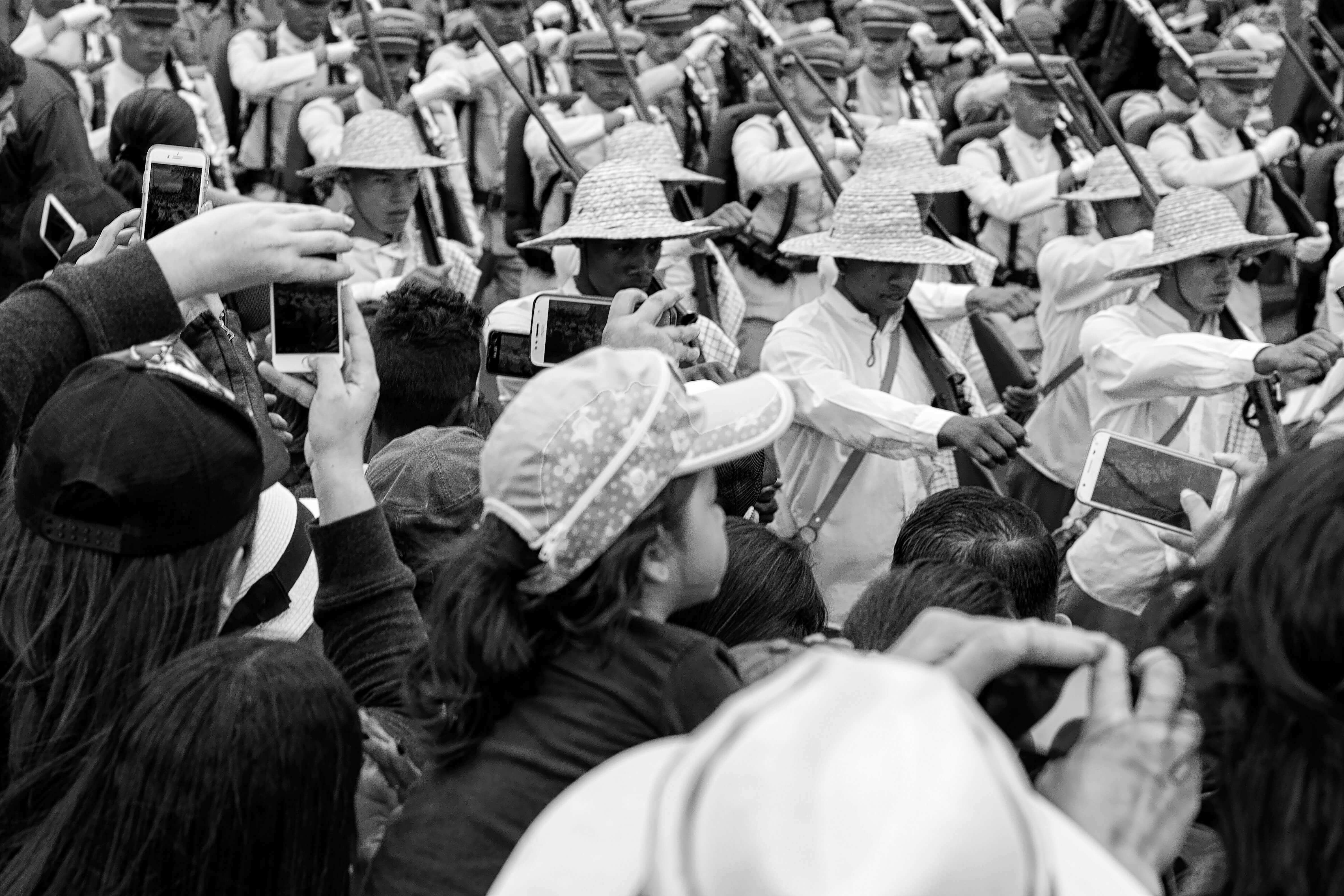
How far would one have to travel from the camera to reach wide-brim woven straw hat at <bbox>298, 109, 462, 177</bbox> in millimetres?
5930

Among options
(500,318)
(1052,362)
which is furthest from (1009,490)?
(500,318)

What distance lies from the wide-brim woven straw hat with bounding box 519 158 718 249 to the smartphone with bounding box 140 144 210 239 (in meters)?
2.17

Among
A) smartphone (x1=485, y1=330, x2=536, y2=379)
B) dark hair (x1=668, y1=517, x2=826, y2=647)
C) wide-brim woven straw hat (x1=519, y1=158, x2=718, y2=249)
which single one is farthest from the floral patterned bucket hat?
wide-brim woven straw hat (x1=519, y1=158, x2=718, y2=249)

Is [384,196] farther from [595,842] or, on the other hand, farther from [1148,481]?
[595,842]

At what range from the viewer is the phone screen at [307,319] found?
2375 mm

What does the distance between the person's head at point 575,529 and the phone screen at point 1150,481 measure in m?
1.71

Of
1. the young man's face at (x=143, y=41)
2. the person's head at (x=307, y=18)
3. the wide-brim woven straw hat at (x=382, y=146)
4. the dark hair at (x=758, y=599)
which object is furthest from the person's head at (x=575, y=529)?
the person's head at (x=307, y=18)

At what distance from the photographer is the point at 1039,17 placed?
1028 cm

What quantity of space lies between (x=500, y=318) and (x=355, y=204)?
210 centimetres

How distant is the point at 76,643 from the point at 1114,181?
5795 millimetres

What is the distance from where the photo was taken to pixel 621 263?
4879 mm

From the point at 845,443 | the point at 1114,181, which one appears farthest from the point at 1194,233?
the point at 1114,181

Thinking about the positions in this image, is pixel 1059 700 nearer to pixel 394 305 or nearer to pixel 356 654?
pixel 356 654

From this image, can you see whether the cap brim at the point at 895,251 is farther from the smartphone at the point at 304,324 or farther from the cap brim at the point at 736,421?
the cap brim at the point at 736,421
